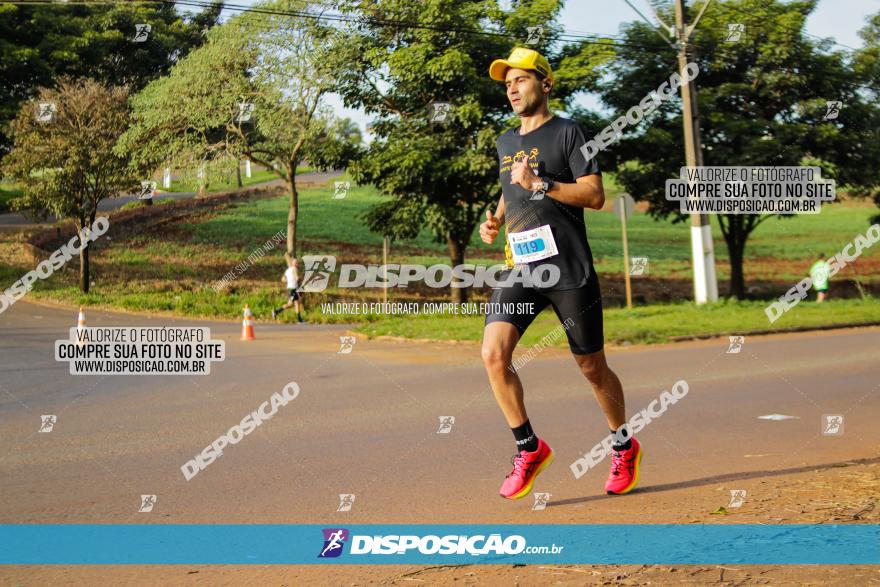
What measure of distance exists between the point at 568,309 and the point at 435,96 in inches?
933

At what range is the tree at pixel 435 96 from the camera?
87.6 ft

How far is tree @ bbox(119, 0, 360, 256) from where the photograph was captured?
2783 cm

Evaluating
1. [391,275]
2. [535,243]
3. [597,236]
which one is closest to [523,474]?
[535,243]

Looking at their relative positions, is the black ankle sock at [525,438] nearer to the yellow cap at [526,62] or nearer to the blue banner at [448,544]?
the blue banner at [448,544]

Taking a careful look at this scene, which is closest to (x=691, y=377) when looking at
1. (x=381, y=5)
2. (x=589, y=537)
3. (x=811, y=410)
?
(x=811, y=410)

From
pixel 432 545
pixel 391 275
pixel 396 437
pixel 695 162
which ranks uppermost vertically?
pixel 695 162

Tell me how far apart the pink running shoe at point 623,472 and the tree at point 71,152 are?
24.8m

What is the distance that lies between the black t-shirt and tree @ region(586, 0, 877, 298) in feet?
88.5

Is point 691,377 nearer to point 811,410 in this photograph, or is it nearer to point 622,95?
point 811,410

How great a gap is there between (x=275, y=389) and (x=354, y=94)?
19.0 m

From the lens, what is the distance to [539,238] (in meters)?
5.22

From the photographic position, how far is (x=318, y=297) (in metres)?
30.9

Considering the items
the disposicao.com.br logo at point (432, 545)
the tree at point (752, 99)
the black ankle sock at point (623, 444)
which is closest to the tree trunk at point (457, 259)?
the tree at point (752, 99)

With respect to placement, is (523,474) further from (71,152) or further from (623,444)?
(71,152)
